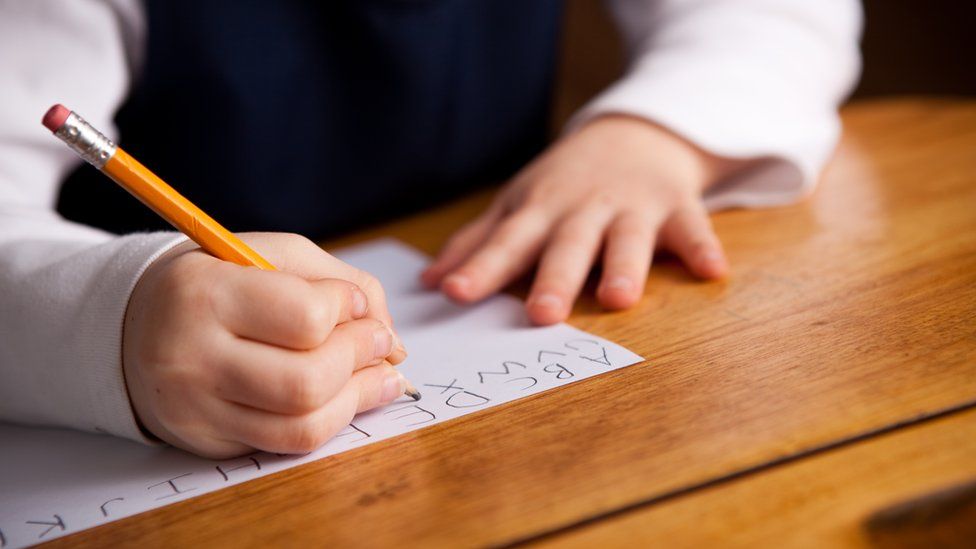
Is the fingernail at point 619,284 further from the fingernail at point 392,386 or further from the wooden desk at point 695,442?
the fingernail at point 392,386

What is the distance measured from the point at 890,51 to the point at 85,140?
37.4 inches

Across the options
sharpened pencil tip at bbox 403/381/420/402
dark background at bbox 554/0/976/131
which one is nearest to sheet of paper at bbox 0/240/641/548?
sharpened pencil tip at bbox 403/381/420/402

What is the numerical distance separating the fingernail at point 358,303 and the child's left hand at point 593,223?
108 mm

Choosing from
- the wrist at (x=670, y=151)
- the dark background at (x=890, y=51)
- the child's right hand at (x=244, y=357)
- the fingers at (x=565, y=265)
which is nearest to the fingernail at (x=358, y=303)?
the child's right hand at (x=244, y=357)

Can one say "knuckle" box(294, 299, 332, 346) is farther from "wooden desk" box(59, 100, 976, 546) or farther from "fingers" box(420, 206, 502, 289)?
"fingers" box(420, 206, 502, 289)

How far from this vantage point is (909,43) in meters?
0.99

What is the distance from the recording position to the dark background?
95 centimetres

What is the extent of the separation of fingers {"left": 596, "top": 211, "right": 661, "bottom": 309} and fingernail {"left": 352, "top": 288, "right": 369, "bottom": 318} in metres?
0.14

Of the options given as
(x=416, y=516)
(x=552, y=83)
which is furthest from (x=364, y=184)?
(x=416, y=516)

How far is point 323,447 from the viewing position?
32 centimetres

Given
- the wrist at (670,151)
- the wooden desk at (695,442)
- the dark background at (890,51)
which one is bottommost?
the wooden desk at (695,442)

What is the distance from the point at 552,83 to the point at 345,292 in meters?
0.52

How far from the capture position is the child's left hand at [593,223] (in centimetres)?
45

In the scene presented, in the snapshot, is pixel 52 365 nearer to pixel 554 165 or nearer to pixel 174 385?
pixel 174 385
